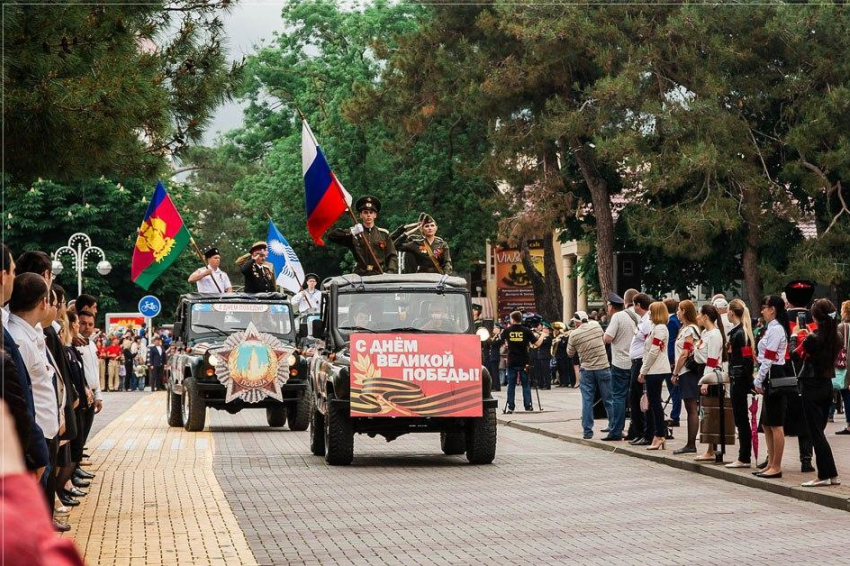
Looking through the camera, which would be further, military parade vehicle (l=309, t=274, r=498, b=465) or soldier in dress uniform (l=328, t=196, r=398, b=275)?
soldier in dress uniform (l=328, t=196, r=398, b=275)

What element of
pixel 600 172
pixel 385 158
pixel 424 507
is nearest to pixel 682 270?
pixel 600 172

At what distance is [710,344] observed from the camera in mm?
15875

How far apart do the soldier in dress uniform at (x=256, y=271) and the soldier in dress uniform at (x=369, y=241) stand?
20.8ft

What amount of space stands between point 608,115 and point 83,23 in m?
28.5

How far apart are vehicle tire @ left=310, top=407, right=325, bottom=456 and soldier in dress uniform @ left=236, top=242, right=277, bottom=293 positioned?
21.8 ft

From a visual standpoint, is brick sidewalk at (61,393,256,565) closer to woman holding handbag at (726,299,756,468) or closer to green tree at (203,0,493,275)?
woman holding handbag at (726,299,756,468)

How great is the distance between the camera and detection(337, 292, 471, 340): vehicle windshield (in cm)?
1706

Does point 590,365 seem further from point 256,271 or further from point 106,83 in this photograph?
point 106,83

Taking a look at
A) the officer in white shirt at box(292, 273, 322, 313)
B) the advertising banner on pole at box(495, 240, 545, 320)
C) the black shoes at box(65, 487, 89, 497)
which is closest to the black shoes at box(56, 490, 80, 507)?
the black shoes at box(65, 487, 89, 497)

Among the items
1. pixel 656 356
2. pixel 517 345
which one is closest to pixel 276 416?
pixel 517 345

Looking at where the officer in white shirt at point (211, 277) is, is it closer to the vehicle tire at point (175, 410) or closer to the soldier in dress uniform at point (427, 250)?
the vehicle tire at point (175, 410)

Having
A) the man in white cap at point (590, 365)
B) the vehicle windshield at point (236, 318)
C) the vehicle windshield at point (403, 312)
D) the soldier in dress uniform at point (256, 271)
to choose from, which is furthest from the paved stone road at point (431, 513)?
the soldier in dress uniform at point (256, 271)

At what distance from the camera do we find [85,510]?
38.4ft

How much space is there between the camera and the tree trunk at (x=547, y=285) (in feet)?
156
